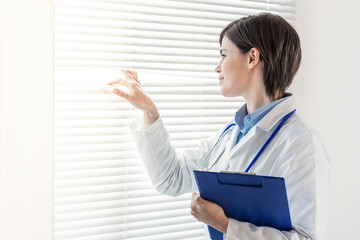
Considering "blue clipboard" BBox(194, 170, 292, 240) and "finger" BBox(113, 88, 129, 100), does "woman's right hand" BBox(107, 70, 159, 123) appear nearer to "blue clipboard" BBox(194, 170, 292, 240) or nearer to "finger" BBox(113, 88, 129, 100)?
"finger" BBox(113, 88, 129, 100)

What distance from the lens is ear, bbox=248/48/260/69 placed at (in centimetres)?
117

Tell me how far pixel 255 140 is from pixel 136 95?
0.39 m

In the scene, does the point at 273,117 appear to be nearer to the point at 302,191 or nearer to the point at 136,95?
the point at 302,191

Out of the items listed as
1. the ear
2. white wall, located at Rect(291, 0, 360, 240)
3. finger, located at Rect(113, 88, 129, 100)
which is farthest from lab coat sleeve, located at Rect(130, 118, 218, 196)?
white wall, located at Rect(291, 0, 360, 240)

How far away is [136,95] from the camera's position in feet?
4.11

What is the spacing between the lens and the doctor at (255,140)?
1.03m

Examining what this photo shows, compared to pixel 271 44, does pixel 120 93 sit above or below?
below

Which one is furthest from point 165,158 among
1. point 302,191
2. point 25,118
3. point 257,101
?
point 25,118

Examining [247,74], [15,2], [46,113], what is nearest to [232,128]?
[247,74]

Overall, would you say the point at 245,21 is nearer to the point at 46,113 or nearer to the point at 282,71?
the point at 282,71

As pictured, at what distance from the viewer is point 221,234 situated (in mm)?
1093

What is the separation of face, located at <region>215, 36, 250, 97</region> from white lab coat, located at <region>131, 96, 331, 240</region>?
0.13m

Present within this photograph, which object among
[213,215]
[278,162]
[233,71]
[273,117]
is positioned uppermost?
[233,71]

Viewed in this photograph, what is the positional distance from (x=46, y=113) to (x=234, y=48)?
2.38 ft
